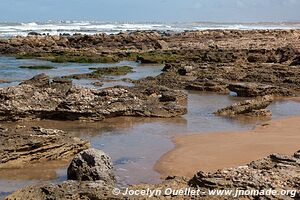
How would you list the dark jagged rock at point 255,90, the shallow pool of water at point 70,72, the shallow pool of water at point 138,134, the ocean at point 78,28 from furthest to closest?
1. the ocean at point 78,28
2. the shallow pool of water at point 70,72
3. the dark jagged rock at point 255,90
4. the shallow pool of water at point 138,134

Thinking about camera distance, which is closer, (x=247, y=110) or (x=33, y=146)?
(x=33, y=146)

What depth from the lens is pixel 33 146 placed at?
948 centimetres

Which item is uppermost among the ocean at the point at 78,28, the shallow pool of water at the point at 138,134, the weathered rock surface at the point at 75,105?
the weathered rock surface at the point at 75,105

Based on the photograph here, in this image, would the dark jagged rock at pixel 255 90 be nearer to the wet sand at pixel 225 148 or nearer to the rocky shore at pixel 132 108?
the rocky shore at pixel 132 108

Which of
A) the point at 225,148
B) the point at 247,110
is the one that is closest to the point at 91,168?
the point at 225,148

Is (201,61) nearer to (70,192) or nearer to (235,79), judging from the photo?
(235,79)

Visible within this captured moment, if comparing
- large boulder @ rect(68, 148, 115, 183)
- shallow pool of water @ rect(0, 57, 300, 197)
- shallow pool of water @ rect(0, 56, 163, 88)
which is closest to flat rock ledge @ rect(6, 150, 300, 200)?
large boulder @ rect(68, 148, 115, 183)

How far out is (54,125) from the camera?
13.2 meters

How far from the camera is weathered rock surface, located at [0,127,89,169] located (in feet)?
30.0

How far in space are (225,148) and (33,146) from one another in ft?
13.2

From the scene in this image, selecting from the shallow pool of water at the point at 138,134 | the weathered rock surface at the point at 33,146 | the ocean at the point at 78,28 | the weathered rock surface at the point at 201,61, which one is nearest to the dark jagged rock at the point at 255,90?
the weathered rock surface at the point at 201,61

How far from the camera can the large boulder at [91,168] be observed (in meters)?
7.61

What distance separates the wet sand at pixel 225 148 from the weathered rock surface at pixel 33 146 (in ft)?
6.17

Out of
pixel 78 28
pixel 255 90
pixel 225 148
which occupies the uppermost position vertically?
pixel 255 90
